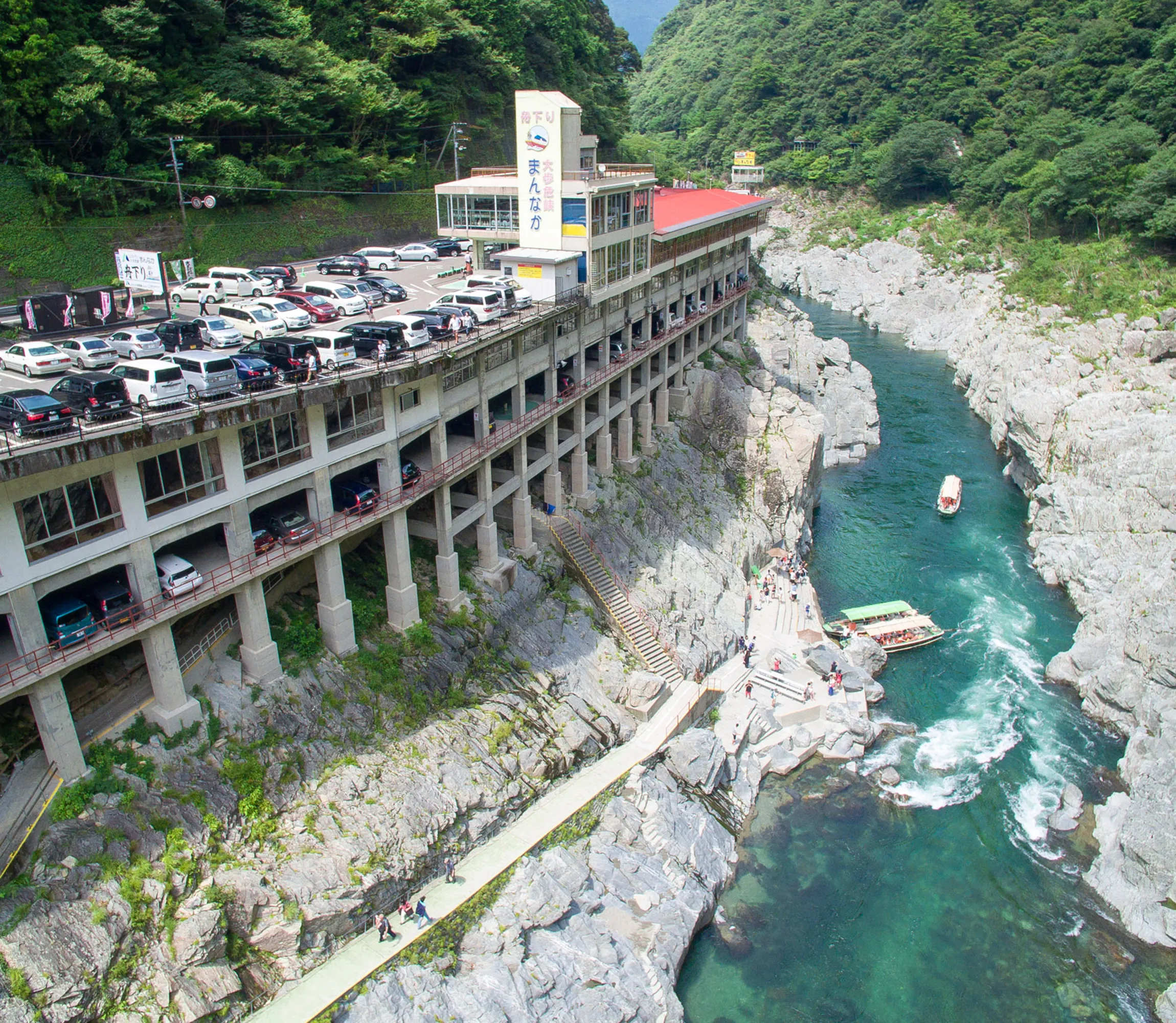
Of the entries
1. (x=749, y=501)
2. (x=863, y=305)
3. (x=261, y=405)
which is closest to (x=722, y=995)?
(x=261, y=405)

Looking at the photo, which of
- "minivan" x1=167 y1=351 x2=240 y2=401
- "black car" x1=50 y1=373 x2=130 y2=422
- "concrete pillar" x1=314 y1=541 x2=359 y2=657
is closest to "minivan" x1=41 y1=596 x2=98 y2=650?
"black car" x1=50 y1=373 x2=130 y2=422

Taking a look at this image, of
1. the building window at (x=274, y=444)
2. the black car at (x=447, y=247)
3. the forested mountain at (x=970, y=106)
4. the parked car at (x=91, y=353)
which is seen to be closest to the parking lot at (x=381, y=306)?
the black car at (x=447, y=247)

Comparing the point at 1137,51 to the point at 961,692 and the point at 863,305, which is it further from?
the point at 961,692

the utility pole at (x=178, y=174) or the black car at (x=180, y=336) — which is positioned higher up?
the utility pole at (x=178, y=174)

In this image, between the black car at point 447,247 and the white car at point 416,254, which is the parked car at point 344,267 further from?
the black car at point 447,247

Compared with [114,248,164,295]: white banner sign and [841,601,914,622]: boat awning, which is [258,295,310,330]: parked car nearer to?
[114,248,164,295]: white banner sign

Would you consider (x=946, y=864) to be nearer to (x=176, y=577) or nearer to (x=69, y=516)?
(x=176, y=577)

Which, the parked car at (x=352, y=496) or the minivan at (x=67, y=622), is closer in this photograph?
the minivan at (x=67, y=622)
